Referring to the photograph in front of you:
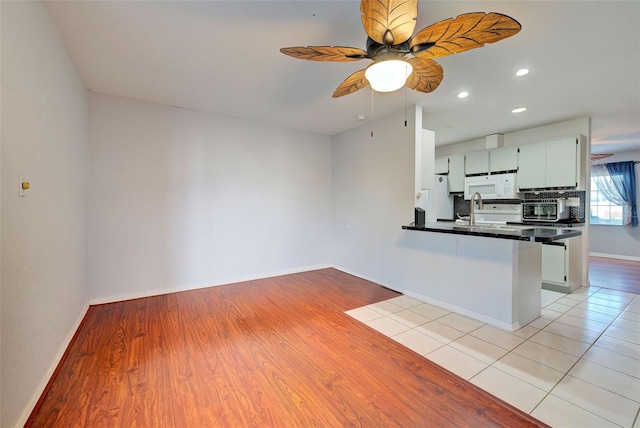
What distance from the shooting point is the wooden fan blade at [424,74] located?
1.71 m

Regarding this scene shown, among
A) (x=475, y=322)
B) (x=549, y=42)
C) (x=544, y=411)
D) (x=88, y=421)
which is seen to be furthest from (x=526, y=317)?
(x=88, y=421)

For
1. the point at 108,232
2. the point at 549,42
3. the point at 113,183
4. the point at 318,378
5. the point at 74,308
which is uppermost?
the point at 549,42

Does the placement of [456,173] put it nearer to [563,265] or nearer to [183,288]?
[563,265]

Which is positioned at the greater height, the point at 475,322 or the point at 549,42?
the point at 549,42

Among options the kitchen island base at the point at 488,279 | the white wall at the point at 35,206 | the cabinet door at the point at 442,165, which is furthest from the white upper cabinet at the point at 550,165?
the white wall at the point at 35,206

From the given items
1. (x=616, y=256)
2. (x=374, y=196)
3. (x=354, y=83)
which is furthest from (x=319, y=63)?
(x=616, y=256)

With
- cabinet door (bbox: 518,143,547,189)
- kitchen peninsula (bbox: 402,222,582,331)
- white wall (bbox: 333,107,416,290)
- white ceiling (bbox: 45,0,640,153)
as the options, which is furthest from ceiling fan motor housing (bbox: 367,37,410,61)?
cabinet door (bbox: 518,143,547,189)

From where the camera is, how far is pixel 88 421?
144cm

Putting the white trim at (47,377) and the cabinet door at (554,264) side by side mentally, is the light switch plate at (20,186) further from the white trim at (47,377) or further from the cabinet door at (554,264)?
the cabinet door at (554,264)

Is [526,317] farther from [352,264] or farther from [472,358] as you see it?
[352,264]

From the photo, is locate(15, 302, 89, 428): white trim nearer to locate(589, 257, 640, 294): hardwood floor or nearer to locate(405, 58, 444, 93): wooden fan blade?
locate(405, 58, 444, 93): wooden fan blade

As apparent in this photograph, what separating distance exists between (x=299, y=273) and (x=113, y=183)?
294 cm

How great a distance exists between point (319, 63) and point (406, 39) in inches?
41.0

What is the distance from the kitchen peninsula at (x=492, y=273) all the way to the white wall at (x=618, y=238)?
5.50 m
